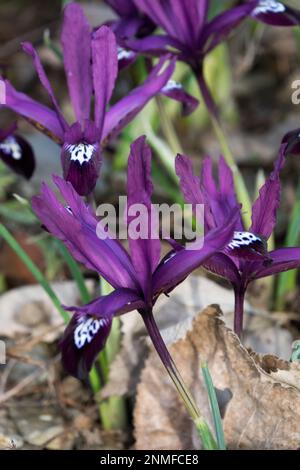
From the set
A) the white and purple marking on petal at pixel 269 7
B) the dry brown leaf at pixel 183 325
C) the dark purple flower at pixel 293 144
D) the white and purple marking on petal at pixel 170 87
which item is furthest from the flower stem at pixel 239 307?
the white and purple marking on petal at pixel 269 7

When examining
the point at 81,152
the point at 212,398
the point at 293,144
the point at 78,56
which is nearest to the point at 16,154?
the point at 78,56

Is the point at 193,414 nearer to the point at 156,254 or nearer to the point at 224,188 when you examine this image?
the point at 156,254

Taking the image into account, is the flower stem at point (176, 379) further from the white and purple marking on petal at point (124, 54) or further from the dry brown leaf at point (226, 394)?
the white and purple marking on petal at point (124, 54)

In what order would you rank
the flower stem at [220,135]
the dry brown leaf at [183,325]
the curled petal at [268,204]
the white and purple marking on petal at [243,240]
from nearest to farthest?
1. the white and purple marking on petal at [243,240]
2. the curled petal at [268,204]
3. the dry brown leaf at [183,325]
4. the flower stem at [220,135]

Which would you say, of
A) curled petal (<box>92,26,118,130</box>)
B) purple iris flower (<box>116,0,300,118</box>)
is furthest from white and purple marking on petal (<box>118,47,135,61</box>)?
curled petal (<box>92,26,118,130</box>)

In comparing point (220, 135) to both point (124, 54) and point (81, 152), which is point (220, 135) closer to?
point (124, 54)
